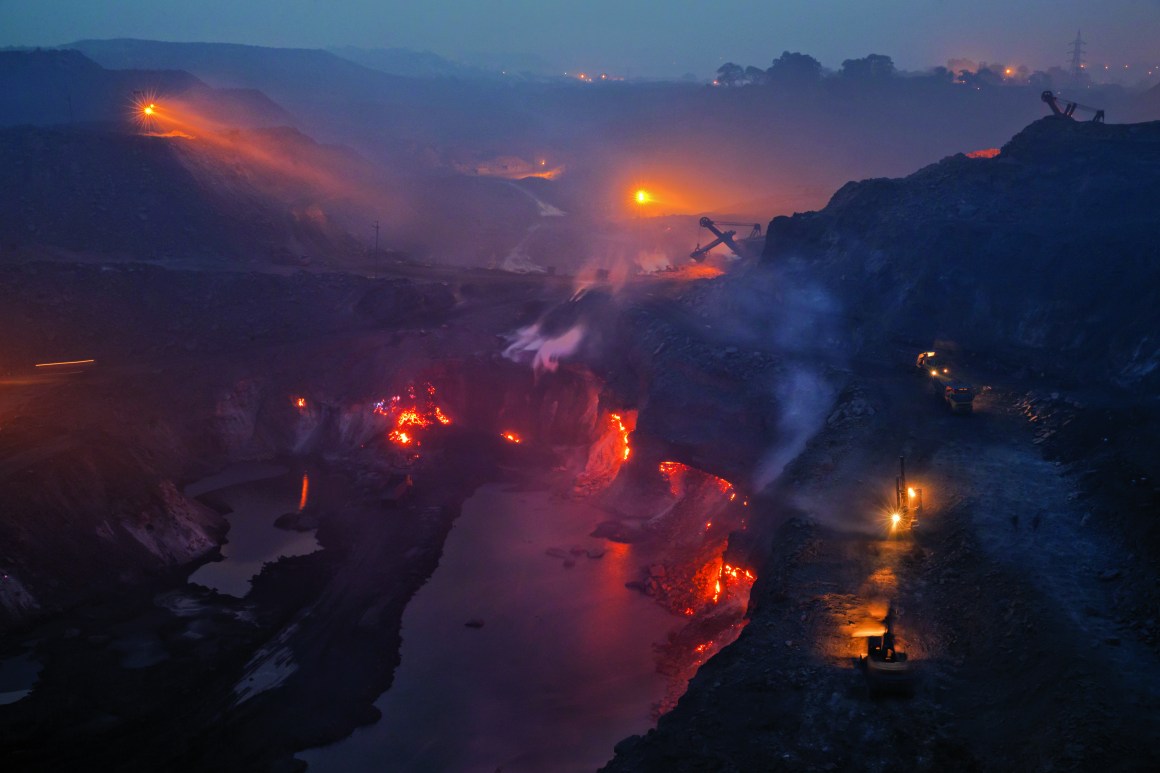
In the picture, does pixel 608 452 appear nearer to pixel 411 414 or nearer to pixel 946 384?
pixel 411 414

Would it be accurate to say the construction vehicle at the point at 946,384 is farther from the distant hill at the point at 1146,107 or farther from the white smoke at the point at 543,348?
the distant hill at the point at 1146,107

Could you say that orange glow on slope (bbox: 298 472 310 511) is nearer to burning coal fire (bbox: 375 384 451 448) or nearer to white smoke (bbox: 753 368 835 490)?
burning coal fire (bbox: 375 384 451 448)

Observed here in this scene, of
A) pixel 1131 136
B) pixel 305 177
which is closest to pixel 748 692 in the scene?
pixel 1131 136

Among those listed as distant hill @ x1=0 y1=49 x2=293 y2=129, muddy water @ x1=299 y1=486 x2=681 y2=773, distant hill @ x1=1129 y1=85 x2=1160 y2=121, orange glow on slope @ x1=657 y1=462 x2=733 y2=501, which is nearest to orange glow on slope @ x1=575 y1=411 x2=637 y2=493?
orange glow on slope @ x1=657 y1=462 x2=733 y2=501

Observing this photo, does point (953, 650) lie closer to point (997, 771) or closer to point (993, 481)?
point (997, 771)

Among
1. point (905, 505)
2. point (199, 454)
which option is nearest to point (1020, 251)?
point (905, 505)
